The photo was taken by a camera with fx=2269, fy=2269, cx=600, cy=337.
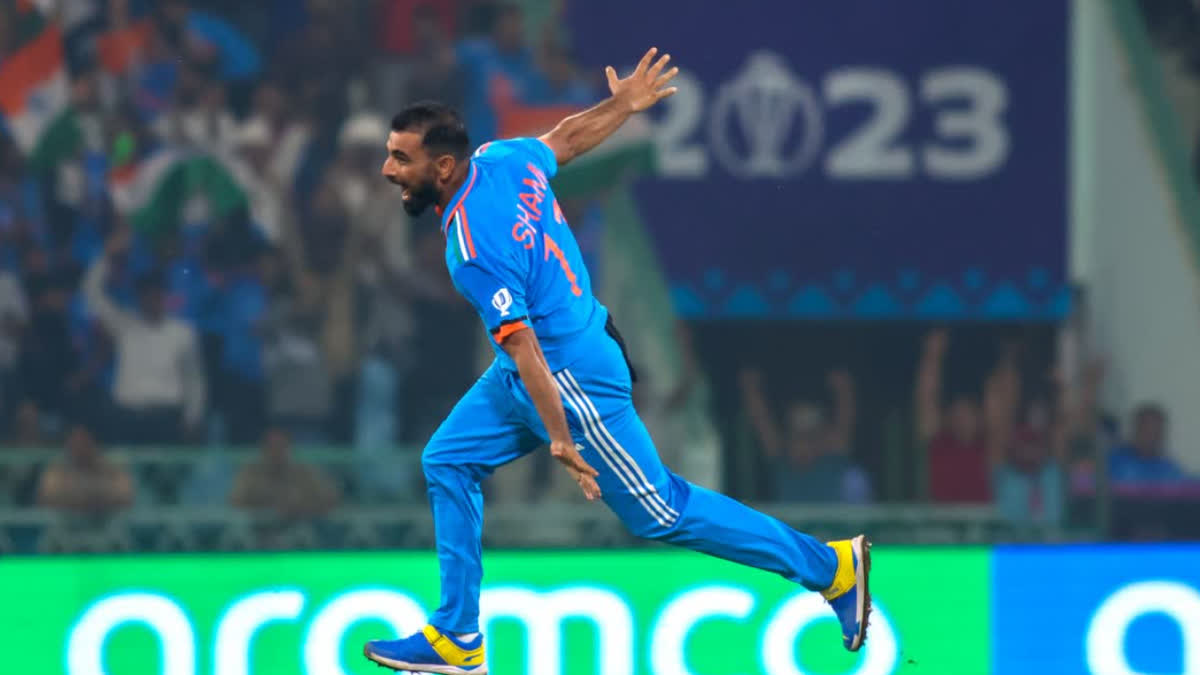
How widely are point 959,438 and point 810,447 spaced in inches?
29.3

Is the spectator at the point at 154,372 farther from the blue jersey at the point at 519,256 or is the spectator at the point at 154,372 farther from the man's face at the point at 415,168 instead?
the man's face at the point at 415,168

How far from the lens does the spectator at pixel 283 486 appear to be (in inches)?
399

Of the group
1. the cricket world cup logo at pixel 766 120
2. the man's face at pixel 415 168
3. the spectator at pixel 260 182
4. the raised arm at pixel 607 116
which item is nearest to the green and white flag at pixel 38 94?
the spectator at pixel 260 182

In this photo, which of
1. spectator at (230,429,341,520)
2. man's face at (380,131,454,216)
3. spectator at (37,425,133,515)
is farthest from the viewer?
spectator at (230,429,341,520)

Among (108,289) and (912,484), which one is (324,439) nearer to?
(108,289)

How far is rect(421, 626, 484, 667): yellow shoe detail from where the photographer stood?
6094 millimetres

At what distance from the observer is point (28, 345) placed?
416 inches

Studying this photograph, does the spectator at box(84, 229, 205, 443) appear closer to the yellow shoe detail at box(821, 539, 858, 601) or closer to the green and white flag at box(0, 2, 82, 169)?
the green and white flag at box(0, 2, 82, 169)

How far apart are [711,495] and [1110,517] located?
17.0 ft

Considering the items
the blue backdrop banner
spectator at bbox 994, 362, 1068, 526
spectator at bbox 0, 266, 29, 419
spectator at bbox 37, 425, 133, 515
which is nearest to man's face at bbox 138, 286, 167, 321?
spectator at bbox 0, 266, 29, 419

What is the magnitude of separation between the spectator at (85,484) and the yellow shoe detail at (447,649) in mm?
4239

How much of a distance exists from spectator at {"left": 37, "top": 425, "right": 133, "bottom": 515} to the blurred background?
0.01m

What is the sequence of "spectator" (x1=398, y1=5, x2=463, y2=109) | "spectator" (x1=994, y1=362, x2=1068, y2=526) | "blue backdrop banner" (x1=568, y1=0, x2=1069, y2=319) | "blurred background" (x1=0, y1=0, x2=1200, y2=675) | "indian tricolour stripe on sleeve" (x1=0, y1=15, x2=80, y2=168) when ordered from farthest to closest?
"blue backdrop banner" (x1=568, y1=0, x2=1069, y2=319), "spectator" (x1=398, y1=5, x2=463, y2=109), "indian tricolour stripe on sleeve" (x1=0, y1=15, x2=80, y2=168), "spectator" (x1=994, y1=362, x2=1068, y2=526), "blurred background" (x1=0, y1=0, x2=1200, y2=675)

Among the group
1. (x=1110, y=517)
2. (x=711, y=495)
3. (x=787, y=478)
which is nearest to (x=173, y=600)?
(x=711, y=495)
